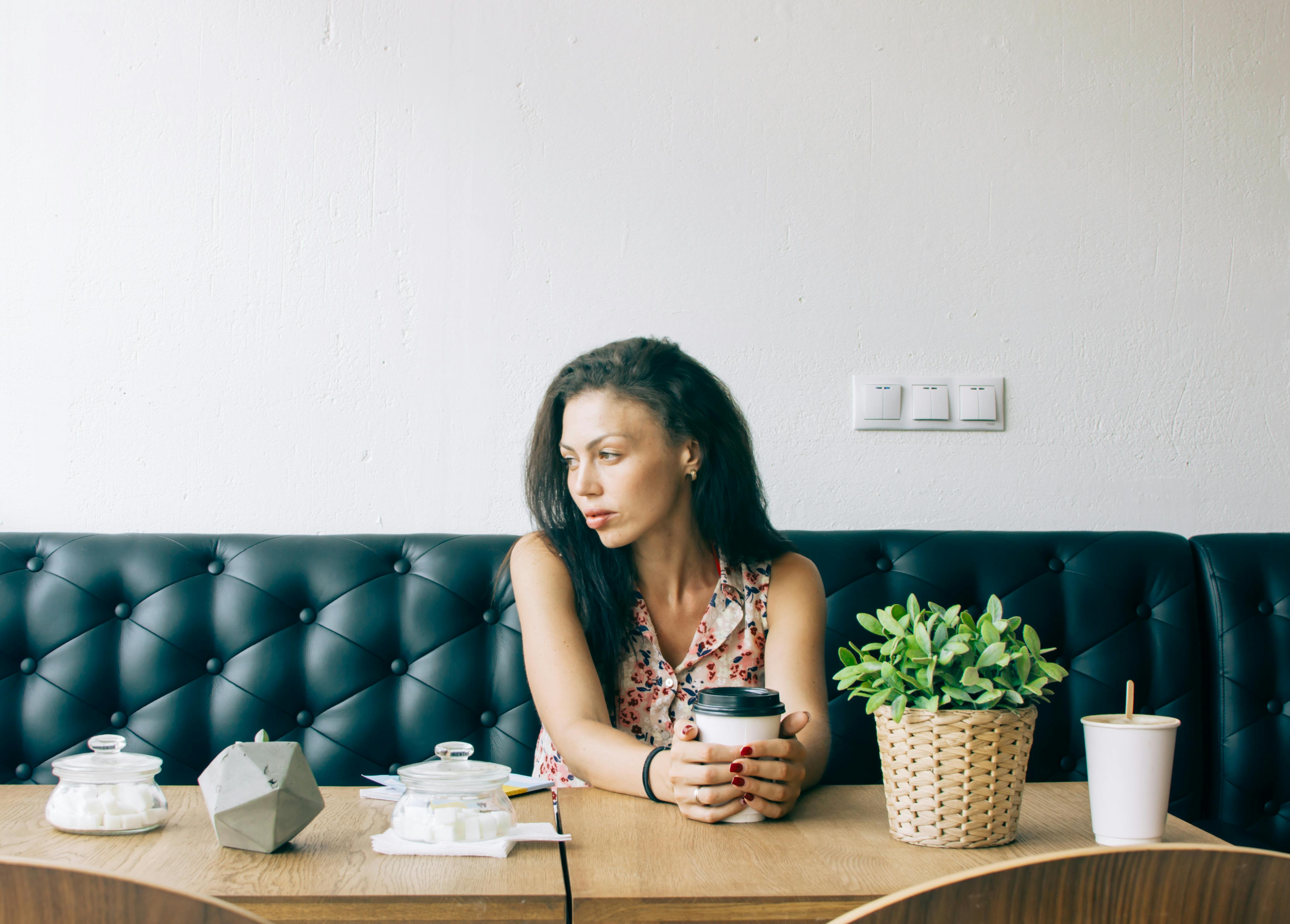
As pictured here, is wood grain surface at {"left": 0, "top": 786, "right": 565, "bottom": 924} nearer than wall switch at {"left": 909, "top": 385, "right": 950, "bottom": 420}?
Yes

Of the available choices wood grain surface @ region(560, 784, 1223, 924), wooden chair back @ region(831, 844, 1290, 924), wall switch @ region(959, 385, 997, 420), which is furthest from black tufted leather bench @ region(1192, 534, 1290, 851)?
wooden chair back @ region(831, 844, 1290, 924)

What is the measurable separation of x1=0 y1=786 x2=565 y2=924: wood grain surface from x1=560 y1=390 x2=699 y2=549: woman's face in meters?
0.50

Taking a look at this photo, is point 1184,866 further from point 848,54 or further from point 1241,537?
point 848,54

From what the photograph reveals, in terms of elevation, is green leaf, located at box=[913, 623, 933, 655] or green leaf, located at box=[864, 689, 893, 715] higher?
green leaf, located at box=[913, 623, 933, 655]

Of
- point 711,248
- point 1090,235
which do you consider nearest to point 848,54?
point 711,248

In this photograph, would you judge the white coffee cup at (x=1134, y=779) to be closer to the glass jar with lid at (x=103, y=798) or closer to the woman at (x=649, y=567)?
the woman at (x=649, y=567)

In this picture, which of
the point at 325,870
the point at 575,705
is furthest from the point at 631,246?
the point at 325,870

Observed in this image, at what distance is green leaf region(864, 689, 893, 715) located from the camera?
0.80 meters

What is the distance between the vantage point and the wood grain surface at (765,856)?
0.64 metres

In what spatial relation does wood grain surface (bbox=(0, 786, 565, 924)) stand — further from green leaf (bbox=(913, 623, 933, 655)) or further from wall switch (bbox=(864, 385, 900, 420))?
wall switch (bbox=(864, 385, 900, 420))

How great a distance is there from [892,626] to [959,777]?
0.13 metres

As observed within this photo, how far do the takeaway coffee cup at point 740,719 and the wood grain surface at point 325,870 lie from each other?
17cm

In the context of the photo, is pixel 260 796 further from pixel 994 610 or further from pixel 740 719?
pixel 994 610

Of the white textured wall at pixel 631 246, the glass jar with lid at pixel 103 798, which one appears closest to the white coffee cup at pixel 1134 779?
the glass jar with lid at pixel 103 798
